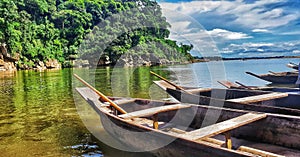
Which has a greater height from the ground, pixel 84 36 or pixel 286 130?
pixel 84 36

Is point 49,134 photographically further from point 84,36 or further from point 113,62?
point 84,36

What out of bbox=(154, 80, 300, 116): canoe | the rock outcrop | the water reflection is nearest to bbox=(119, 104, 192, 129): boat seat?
bbox=(154, 80, 300, 116): canoe

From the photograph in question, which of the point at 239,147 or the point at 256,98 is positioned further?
the point at 256,98

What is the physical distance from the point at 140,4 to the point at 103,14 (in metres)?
12.8

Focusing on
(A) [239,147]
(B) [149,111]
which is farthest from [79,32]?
(A) [239,147]

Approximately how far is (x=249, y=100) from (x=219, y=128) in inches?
112

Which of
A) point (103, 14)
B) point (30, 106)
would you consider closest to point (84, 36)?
point (103, 14)

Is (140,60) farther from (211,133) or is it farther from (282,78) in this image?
(211,133)

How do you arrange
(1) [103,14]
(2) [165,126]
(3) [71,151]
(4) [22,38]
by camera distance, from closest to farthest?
(3) [71,151] → (2) [165,126] → (4) [22,38] → (1) [103,14]

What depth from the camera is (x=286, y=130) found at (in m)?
4.31

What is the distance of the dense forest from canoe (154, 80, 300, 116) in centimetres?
4190

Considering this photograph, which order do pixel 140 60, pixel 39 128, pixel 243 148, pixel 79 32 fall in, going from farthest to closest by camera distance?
pixel 79 32
pixel 140 60
pixel 39 128
pixel 243 148

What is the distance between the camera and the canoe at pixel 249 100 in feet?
18.0

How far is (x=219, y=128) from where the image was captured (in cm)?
387
